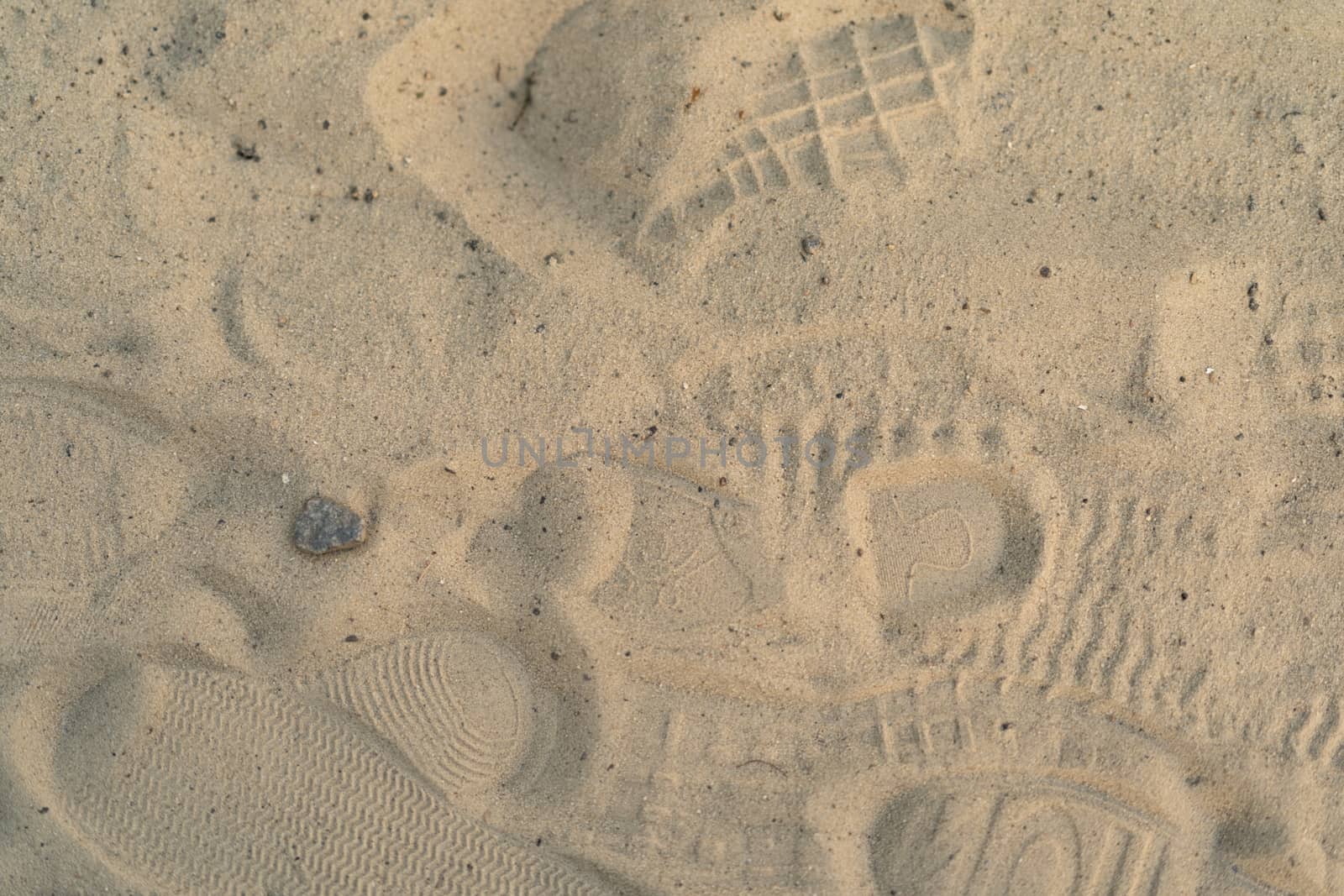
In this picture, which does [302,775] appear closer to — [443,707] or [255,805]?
[255,805]

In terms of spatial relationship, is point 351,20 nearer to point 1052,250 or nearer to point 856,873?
point 1052,250

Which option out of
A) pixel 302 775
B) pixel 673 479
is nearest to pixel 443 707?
pixel 302 775

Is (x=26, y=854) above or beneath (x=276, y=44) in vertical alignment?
beneath

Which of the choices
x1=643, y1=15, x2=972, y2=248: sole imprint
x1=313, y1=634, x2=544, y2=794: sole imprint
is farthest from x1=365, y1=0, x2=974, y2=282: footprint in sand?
x1=313, y1=634, x2=544, y2=794: sole imprint

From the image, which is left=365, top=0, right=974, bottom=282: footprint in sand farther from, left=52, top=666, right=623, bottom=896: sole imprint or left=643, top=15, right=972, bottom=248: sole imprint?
left=52, top=666, right=623, bottom=896: sole imprint

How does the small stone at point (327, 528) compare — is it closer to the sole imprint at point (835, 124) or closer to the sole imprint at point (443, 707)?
the sole imprint at point (443, 707)

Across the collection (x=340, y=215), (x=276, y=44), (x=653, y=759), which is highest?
(x=276, y=44)

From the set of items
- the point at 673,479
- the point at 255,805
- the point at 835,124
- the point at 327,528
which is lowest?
the point at 255,805

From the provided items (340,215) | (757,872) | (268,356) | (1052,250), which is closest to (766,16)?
(1052,250)

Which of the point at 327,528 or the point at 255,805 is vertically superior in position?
the point at 327,528
